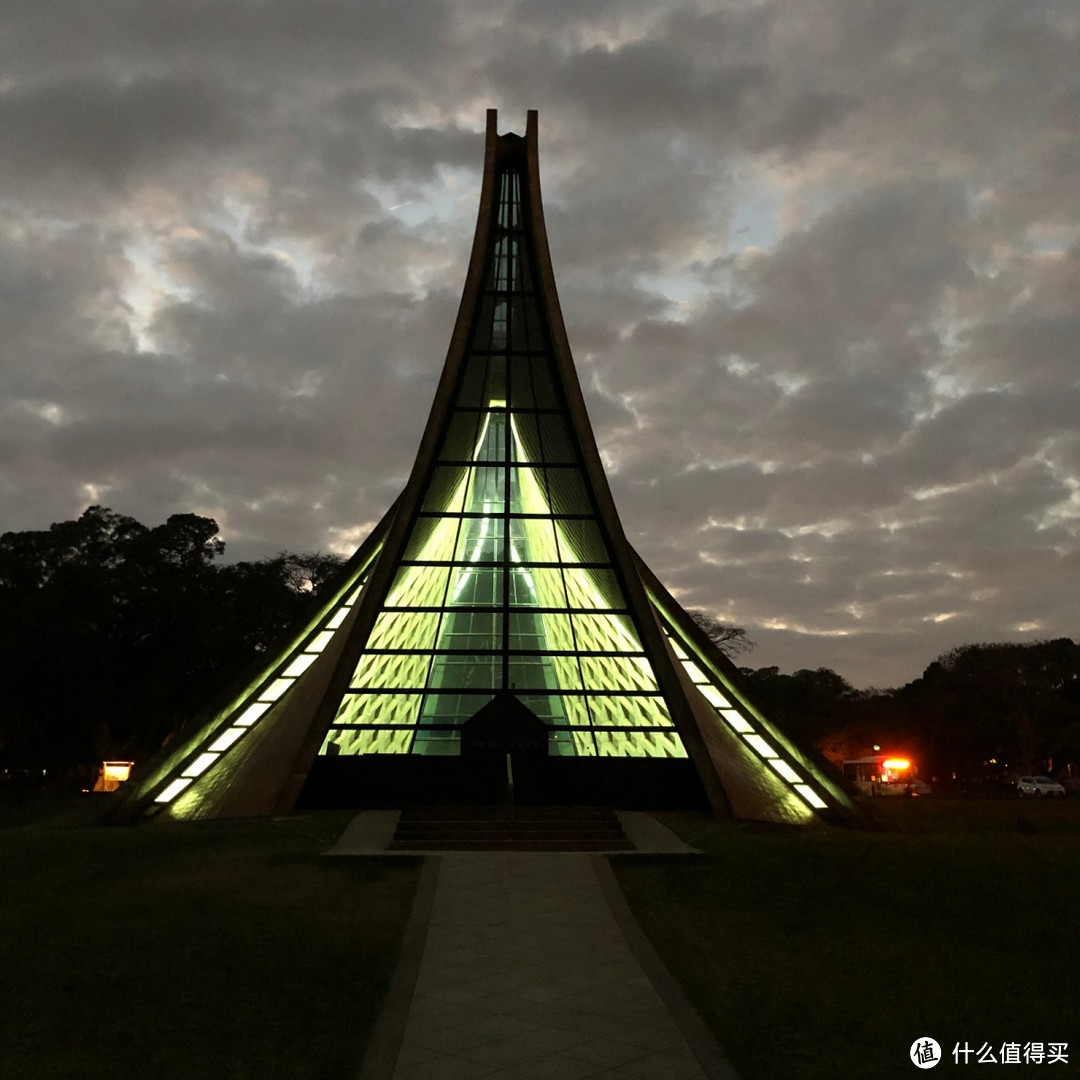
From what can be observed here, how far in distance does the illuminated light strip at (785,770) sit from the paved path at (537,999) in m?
Result: 10.3

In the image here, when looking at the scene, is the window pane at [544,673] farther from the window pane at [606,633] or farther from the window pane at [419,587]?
the window pane at [419,587]

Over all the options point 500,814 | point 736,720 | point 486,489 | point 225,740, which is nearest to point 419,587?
point 486,489

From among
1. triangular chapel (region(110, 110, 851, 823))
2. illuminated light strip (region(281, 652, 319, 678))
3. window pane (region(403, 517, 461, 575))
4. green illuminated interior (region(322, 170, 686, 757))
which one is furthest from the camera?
illuminated light strip (region(281, 652, 319, 678))

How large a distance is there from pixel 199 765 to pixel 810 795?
517 inches

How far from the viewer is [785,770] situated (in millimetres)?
23719

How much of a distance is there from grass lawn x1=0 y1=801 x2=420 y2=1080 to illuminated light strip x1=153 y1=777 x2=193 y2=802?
531 cm

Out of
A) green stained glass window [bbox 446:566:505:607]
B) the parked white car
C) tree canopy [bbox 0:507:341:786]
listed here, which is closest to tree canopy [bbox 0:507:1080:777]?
tree canopy [bbox 0:507:341:786]

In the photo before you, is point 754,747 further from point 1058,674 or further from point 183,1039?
point 1058,674

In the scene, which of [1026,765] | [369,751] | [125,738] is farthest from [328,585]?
[1026,765]

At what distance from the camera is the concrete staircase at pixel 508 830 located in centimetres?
1816

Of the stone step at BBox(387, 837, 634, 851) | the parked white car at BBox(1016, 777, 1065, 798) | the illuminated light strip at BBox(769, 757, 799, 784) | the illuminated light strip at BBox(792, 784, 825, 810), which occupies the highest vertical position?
the illuminated light strip at BBox(769, 757, 799, 784)

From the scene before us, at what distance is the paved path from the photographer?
320 inches

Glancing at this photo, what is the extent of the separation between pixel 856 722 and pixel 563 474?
72398 millimetres

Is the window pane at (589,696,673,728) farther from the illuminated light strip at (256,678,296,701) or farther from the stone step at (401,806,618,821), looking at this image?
the illuminated light strip at (256,678,296,701)
